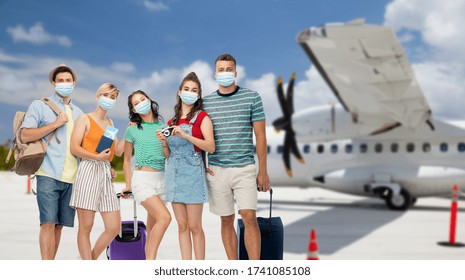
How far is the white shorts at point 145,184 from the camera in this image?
4.04 metres

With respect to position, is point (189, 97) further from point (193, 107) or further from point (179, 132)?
point (179, 132)

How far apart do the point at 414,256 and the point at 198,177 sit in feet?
15.4

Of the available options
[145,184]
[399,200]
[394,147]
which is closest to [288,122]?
[394,147]

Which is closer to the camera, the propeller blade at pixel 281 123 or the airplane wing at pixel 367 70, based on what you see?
the airplane wing at pixel 367 70

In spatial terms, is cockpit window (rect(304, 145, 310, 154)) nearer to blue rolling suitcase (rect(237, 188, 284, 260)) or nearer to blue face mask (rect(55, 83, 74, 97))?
blue rolling suitcase (rect(237, 188, 284, 260))

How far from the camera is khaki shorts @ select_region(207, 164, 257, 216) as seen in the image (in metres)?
4.03

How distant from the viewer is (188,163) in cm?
399

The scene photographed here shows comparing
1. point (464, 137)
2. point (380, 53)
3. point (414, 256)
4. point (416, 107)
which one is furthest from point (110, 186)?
point (464, 137)

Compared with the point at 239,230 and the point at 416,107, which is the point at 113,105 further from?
the point at 416,107

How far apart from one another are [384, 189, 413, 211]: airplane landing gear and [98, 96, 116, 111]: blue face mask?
11339 millimetres

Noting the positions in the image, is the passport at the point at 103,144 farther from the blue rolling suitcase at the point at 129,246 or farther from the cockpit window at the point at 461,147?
the cockpit window at the point at 461,147

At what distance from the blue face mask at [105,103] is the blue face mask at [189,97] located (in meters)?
0.72

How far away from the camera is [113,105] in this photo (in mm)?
4211

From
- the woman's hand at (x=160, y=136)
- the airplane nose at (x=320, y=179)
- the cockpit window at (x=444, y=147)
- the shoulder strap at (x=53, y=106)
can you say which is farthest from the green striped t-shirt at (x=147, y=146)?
the cockpit window at (x=444, y=147)
